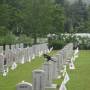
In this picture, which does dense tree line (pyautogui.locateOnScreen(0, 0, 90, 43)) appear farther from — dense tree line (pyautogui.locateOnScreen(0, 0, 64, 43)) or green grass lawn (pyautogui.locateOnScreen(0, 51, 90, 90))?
green grass lawn (pyautogui.locateOnScreen(0, 51, 90, 90))

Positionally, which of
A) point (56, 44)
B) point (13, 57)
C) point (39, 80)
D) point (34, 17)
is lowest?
point (56, 44)

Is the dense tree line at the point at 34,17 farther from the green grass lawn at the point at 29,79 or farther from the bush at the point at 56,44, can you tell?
the green grass lawn at the point at 29,79

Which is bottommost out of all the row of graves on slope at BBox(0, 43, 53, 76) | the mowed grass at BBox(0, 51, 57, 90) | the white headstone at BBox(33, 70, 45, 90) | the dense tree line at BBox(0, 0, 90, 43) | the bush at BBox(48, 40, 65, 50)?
the bush at BBox(48, 40, 65, 50)

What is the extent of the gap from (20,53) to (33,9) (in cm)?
4623

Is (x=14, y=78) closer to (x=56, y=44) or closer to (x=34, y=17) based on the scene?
(x=56, y=44)

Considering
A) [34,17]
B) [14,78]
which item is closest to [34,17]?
[34,17]

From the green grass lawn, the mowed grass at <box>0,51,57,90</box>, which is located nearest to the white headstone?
the green grass lawn

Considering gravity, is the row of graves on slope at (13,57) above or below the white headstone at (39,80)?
below

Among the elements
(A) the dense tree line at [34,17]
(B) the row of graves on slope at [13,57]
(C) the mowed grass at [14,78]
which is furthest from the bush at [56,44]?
(C) the mowed grass at [14,78]

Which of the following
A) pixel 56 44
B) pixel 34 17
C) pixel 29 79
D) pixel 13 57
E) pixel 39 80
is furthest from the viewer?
pixel 34 17

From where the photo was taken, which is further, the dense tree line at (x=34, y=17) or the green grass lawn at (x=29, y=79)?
the dense tree line at (x=34, y=17)

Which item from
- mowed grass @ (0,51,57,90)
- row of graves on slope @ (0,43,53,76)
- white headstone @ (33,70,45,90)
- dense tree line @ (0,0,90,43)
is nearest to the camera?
white headstone @ (33,70,45,90)

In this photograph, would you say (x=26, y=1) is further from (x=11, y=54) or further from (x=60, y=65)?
(x=60, y=65)

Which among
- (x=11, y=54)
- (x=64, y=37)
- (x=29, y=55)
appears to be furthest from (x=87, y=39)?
(x=11, y=54)
